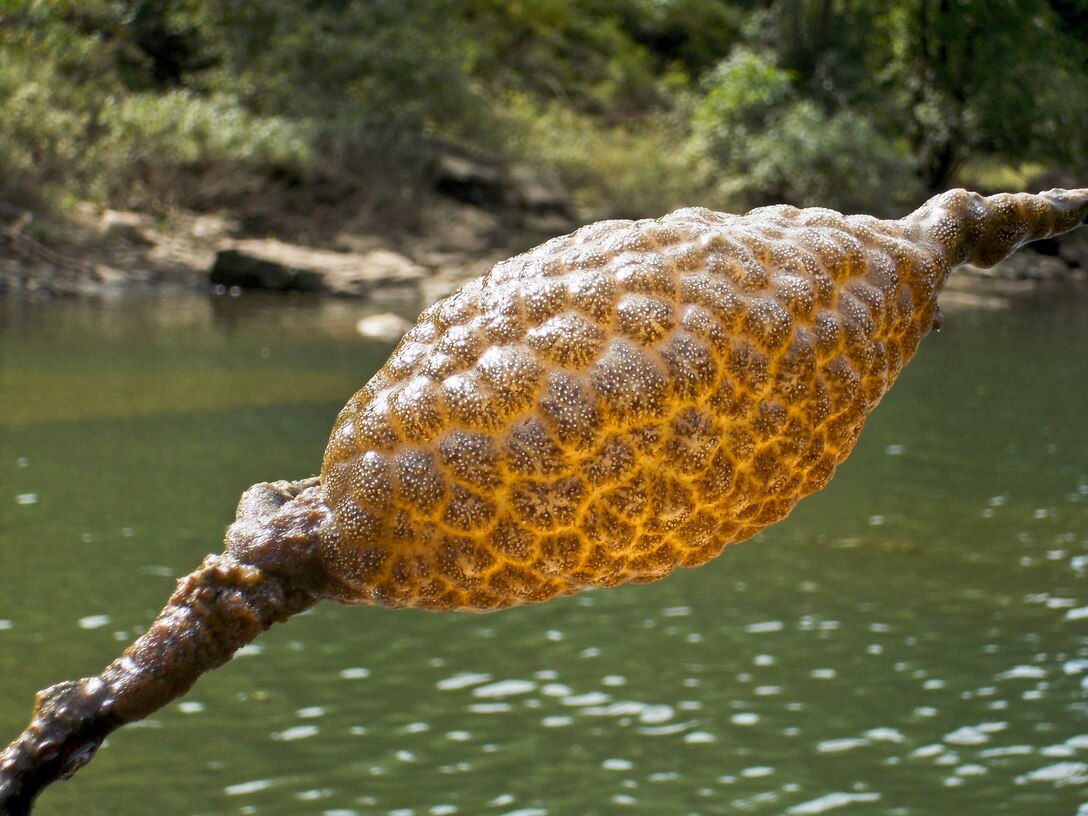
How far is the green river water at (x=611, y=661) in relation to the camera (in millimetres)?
7359

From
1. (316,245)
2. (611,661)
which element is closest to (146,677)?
(611,661)

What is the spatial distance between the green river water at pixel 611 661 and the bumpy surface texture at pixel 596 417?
618cm

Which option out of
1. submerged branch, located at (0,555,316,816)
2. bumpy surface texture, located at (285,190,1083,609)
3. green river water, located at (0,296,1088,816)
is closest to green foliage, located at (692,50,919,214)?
green river water, located at (0,296,1088,816)

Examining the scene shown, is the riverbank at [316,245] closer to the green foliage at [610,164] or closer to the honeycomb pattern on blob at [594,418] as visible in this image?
the green foliage at [610,164]

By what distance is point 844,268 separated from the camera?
1.26 metres

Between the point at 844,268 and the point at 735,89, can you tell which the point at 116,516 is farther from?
the point at 735,89

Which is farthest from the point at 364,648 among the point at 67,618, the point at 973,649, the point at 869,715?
the point at 973,649

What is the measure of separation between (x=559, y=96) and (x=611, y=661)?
32.2 meters

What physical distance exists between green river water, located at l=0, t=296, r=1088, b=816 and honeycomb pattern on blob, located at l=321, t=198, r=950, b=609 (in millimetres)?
6180

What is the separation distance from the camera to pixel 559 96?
129 ft

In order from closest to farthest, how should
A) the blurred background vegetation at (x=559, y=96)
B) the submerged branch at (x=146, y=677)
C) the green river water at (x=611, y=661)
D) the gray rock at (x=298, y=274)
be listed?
the submerged branch at (x=146, y=677) < the green river water at (x=611, y=661) < the gray rock at (x=298, y=274) < the blurred background vegetation at (x=559, y=96)

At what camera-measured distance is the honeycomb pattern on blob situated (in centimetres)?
110

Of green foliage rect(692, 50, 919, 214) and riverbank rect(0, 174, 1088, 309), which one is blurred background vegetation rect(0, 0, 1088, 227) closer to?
green foliage rect(692, 50, 919, 214)

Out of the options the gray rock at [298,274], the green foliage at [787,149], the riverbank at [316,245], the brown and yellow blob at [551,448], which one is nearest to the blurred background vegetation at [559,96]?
the green foliage at [787,149]
